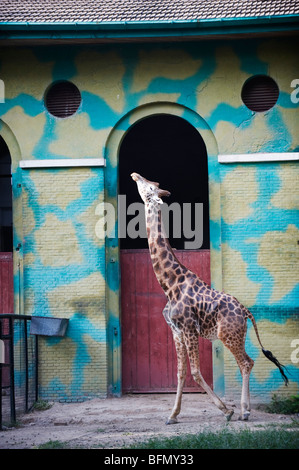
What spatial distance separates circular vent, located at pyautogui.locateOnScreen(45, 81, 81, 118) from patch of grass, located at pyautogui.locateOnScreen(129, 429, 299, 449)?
7.40 metres

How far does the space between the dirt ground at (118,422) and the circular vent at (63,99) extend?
5791 mm

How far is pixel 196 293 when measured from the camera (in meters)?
12.0

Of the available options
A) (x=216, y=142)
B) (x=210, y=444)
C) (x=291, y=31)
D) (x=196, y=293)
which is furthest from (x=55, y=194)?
(x=210, y=444)

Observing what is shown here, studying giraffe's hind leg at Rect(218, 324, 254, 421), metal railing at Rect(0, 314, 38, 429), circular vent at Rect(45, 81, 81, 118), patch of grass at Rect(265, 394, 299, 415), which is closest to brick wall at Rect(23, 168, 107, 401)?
metal railing at Rect(0, 314, 38, 429)

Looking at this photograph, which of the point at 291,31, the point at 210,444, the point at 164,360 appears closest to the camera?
the point at 210,444

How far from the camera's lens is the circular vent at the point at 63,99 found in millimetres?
15039

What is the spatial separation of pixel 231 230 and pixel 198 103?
261 cm

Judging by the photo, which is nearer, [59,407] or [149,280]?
[59,407]

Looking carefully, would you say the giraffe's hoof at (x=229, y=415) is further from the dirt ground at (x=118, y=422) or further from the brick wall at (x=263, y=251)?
the brick wall at (x=263, y=251)

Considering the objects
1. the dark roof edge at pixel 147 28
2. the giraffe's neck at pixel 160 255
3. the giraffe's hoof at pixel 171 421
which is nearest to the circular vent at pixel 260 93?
the dark roof edge at pixel 147 28

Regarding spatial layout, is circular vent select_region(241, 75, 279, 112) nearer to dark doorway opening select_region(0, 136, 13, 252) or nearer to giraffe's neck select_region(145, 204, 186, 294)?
giraffe's neck select_region(145, 204, 186, 294)

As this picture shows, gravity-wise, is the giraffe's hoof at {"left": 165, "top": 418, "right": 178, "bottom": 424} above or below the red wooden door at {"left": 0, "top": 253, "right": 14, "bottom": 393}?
below

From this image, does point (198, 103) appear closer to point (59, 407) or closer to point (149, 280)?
point (149, 280)

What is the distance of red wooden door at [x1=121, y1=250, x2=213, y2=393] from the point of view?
15.2m
